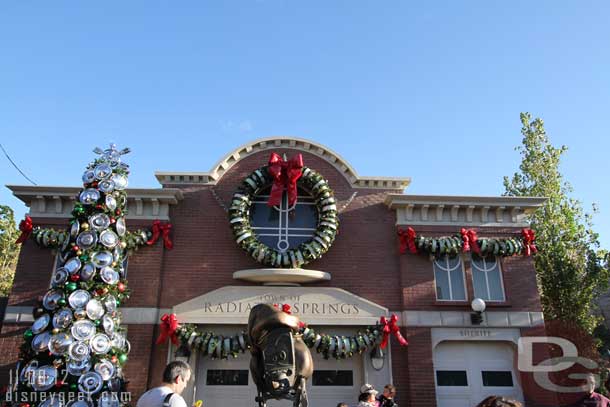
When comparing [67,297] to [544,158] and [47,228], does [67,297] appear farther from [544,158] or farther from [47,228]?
[544,158]

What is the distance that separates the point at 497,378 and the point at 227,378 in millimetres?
6768

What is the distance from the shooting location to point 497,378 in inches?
448

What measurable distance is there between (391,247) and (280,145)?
14.2 ft

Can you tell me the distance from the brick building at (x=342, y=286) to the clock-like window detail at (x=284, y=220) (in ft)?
0.80

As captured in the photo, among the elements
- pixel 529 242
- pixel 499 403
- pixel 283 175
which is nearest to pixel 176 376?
pixel 499 403

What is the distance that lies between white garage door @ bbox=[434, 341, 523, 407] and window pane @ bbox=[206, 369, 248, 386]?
475 centimetres

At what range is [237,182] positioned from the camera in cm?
1285

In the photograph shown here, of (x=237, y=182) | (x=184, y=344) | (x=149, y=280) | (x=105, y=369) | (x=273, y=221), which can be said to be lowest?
(x=105, y=369)

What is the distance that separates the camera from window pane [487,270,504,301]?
1206 centimetres

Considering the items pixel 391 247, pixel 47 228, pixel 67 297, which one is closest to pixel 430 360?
pixel 391 247

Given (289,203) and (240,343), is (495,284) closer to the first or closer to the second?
(289,203)

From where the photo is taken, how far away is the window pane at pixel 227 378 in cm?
1106

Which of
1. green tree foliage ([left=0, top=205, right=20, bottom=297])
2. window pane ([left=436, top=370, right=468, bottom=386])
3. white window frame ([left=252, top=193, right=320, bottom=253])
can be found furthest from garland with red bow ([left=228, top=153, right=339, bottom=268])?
green tree foliage ([left=0, top=205, right=20, bottom=297])

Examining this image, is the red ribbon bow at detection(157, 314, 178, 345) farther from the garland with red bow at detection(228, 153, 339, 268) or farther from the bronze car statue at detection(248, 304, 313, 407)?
the bronze car statue at detection(248, 304, 313, 407)
